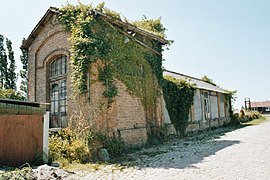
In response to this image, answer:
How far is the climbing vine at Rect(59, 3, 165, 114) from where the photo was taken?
10.5 metres

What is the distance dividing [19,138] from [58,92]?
4.88m

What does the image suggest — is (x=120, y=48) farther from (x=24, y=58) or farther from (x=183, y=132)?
(x=24, y=58)

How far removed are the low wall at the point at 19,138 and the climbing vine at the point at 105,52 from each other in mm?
2774

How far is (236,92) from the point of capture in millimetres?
28922

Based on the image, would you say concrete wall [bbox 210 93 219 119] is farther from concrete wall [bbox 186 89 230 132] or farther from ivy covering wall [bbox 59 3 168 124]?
ivy covering wall [bbox 59 3 168 124]

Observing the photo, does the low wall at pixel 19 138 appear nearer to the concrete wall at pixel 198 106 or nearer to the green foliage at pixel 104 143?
the green foliage at pixel 104 143

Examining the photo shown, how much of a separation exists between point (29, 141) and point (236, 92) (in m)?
25.9

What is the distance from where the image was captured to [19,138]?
7750 millimetres

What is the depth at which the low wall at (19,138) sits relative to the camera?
7441 millimetres

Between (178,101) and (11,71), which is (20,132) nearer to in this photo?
(178,101)

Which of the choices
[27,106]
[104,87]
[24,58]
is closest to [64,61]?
[104,87]

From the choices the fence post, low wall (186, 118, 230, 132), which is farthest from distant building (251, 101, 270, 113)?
the fence post

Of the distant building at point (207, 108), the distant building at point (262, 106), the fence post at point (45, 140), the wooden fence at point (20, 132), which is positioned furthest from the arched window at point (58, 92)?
the distant building at point (262, 106)

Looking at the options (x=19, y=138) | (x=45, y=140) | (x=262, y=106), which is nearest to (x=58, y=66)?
(x=45, y=140)
